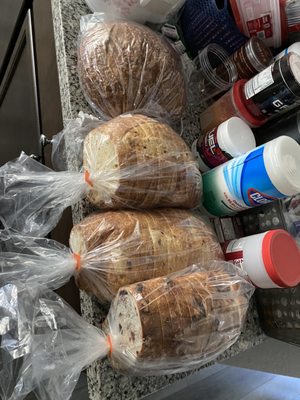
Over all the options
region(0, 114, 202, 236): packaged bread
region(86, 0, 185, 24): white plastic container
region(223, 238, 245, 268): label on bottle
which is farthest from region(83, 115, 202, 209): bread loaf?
region(86, 0, 185, 24): white plastic container

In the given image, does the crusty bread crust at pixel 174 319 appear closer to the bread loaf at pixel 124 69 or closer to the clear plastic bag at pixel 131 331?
the clear plastic bag at pixel 131 331

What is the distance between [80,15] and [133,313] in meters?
0.62

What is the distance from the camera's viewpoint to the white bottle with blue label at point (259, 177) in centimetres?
50

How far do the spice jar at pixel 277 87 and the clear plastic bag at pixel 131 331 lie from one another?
1.06 ft

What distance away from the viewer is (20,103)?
1.02 meters

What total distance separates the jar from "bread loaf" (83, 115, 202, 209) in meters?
0.17

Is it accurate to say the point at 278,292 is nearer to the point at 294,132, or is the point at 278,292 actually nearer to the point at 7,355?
the point at 294,132

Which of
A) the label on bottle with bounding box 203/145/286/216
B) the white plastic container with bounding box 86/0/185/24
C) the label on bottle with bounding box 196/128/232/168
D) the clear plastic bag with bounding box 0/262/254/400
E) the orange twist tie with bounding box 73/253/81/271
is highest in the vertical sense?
the white plastic container with bounding box 86/0/185/24

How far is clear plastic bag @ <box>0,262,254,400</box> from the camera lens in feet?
1.34

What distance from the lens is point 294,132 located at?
0.62 metres

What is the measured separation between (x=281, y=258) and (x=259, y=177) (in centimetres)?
13

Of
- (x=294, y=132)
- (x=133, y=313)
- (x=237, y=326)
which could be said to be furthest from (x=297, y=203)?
(x=133, y=313)

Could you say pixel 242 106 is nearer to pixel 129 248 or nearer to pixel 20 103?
pixel 129 248

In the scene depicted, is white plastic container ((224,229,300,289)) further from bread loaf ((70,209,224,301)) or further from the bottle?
the bottle
